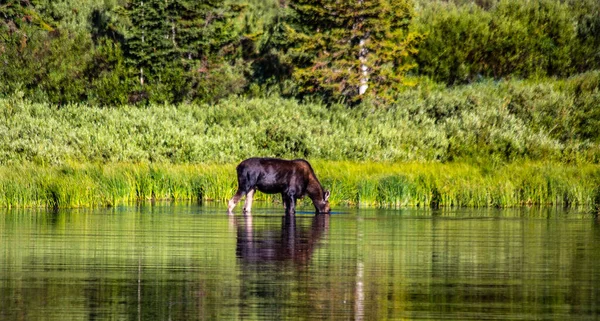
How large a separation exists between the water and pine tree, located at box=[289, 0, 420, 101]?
100 ft

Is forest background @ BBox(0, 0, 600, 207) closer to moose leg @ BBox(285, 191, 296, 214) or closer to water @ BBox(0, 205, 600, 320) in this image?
moose leg @ BBox(285, 191, 296, 214)

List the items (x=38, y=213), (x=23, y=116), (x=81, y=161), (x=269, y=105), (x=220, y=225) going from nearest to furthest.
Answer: (x=220, y=225) < (x=38, y=213) < (x=81, y=161) < (x=23, y=116) < (x=269, y=105)

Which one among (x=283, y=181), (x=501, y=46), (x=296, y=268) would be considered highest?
(x=501, y=46)

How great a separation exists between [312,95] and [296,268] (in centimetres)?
4149

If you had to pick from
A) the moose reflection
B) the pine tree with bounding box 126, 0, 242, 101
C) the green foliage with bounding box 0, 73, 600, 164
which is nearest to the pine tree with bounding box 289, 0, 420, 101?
the green foliage with bounding box 0, 73, 600, 164

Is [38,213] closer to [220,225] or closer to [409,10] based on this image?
[220,225]

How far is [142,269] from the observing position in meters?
17.2

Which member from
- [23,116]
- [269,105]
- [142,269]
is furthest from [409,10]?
[142,269]

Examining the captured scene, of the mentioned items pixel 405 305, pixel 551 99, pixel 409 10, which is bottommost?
pixel 405 305

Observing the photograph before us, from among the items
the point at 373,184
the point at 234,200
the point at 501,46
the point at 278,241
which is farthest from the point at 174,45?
the point at 278,241

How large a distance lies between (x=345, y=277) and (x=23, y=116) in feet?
113

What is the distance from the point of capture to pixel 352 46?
59.8 m

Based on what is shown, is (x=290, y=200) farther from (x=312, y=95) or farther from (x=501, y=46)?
(x=501, y=46)

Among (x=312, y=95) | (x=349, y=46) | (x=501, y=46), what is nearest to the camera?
(x=312, y=95)
